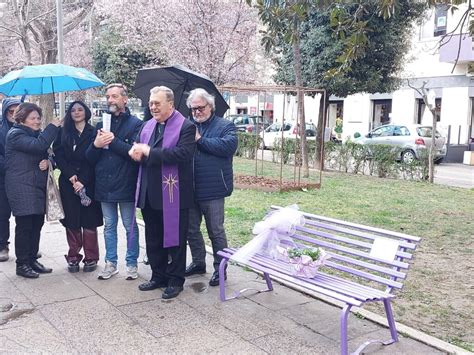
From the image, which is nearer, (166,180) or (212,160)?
(166,180)

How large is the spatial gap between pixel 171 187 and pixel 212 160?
0.48 m

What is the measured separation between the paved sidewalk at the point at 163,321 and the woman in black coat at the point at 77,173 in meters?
0.53

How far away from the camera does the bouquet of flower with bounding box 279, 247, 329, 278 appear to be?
3.81 metres

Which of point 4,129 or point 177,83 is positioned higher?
point 177,83

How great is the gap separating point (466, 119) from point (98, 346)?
2448 centimetres

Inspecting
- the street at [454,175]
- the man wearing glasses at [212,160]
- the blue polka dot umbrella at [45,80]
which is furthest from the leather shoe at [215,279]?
the street at [454,175]

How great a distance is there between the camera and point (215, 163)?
15.0ft

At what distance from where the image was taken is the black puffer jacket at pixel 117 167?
4.66 m

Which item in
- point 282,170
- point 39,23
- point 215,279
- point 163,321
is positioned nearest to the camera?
point 163,321

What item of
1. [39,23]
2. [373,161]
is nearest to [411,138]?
[373,161]

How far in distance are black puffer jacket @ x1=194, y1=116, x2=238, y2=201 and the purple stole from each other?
0.99ft

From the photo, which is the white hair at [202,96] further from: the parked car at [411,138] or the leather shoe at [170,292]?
the parked car at [411,138]

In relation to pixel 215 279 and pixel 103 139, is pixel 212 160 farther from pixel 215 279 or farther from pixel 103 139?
pixel 215 279

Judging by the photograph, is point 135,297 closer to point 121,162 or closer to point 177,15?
point 121,162
